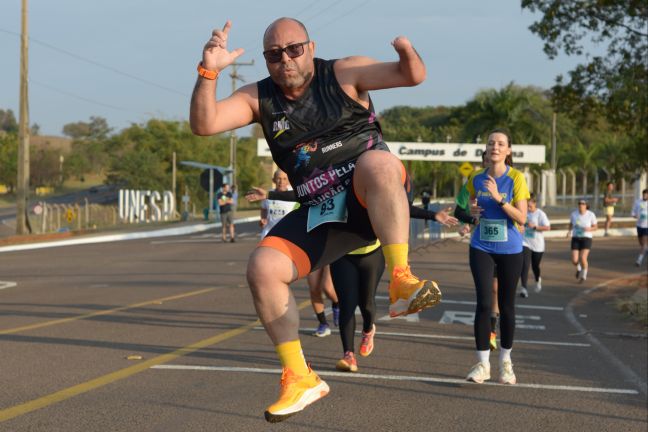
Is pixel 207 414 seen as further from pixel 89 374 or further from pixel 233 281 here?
pixel 233 281

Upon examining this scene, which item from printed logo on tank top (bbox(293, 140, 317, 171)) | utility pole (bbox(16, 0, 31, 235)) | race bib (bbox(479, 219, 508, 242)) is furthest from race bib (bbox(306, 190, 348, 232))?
utility pole (bbox(16, 0, 31, 235))

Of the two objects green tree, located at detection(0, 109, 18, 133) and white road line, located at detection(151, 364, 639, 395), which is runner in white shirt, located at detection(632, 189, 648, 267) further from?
green tree, located at detection(0, 109, 18, 133)

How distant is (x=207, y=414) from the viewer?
692cm

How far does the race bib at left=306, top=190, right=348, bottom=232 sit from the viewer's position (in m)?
4.57

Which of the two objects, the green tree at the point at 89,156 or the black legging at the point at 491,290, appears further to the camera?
the green tree at the point at 89,156

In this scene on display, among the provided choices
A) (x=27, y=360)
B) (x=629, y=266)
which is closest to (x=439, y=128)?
(x=629, y=266)

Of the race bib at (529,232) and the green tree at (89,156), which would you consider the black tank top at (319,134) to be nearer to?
the race bib at (529,232)

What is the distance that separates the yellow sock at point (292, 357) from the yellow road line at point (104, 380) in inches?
113

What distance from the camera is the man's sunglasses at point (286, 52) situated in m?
4.50

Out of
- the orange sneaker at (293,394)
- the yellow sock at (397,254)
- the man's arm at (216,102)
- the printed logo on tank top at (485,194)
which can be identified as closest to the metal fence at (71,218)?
the printed logo on tank top at (485,194)

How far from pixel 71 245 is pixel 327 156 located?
28.6m

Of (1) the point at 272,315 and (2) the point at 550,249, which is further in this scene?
(2) the point at 550,249

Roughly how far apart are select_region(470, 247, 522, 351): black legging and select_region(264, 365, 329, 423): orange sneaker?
13.9ft

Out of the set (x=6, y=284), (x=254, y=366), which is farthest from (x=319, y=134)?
(x=6, y=284)
